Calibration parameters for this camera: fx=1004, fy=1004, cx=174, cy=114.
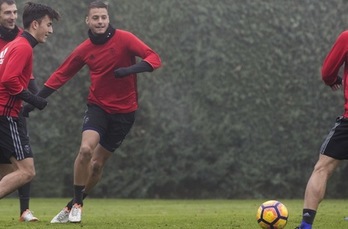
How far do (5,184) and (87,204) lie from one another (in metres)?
6.12

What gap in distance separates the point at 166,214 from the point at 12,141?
352 cm

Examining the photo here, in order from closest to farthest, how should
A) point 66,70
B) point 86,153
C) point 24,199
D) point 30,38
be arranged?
point 30,38 → point 86,153 → point 66,70 → point 24,199

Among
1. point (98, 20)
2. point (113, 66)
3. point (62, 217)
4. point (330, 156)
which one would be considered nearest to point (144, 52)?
point (113, 66)

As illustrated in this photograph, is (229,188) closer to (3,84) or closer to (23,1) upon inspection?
(23,1)

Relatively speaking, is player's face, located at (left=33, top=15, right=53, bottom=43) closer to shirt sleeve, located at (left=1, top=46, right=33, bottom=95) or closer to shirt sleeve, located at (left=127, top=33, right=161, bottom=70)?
shirt sleeve, located at (left=1, top=46, right=33, bottom=95)

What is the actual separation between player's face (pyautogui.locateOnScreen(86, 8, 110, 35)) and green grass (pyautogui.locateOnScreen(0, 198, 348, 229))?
2107mm

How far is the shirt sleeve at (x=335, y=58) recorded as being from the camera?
892 centimetres

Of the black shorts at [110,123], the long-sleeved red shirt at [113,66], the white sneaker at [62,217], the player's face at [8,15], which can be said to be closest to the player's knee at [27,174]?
the white sneaker at [62,217]

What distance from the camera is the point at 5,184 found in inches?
381

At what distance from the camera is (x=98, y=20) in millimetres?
11031

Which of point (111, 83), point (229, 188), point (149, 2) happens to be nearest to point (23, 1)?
point (149, 2)

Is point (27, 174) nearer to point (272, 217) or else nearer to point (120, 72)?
point (120, 72)

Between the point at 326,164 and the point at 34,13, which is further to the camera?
the point at 34,13

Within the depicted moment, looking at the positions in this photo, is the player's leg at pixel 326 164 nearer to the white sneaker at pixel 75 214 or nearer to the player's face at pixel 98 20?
the white sneaker at pixel 75 214
